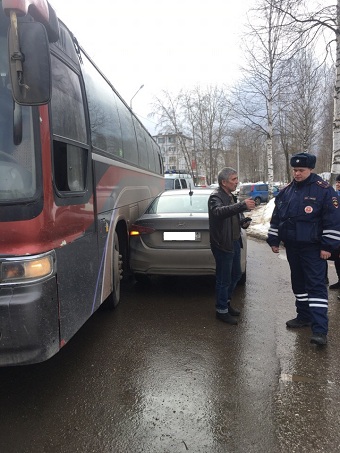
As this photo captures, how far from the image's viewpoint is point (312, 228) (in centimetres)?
363

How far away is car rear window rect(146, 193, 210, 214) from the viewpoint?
5453 millimetres

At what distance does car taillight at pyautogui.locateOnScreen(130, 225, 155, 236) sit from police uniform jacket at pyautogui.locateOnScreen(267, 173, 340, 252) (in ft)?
6.03

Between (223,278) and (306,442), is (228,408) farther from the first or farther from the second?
(223,278)

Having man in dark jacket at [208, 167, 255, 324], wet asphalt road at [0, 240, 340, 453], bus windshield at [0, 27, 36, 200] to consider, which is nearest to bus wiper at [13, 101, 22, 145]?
bus windshield at [0, 27, 36, 200]

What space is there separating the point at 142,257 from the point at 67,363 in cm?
193

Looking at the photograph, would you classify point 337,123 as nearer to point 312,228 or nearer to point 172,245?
point 172,245

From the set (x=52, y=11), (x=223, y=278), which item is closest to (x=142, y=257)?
(x=223, y=278)

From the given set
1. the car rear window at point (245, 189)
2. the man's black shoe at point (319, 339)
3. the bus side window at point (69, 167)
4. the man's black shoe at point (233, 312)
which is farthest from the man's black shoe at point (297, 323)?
the car rear window at point (245, 189)

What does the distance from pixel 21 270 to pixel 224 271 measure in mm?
2406

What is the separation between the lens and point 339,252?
4.96 m

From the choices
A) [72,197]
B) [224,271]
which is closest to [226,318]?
[224,271]

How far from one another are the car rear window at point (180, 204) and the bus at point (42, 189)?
212 centimetres

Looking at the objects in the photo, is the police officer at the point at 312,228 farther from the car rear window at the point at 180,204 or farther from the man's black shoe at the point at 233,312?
the car rear window at the point at 180,204

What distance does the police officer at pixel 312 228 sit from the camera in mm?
3549
